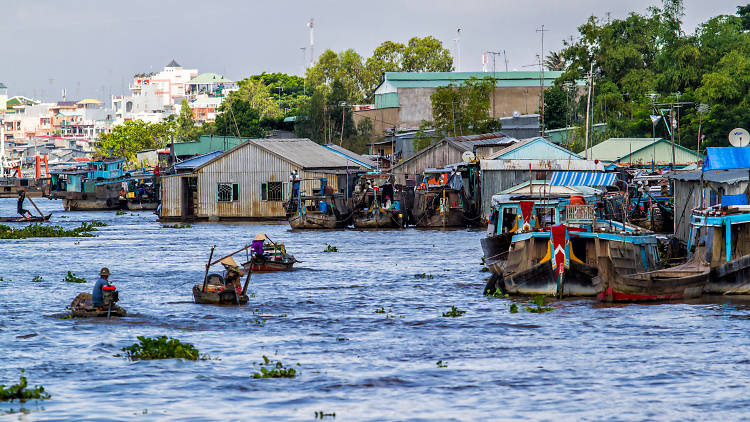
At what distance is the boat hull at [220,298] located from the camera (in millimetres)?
25312

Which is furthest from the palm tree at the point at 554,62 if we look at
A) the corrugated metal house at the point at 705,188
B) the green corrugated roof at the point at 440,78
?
the corrugated metal house at the point at 705,188

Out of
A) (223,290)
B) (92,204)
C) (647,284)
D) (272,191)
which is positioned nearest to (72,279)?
(223,290)

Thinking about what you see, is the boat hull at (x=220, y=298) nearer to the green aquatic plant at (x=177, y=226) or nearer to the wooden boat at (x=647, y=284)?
the wooden boat at (x=647, y=284)

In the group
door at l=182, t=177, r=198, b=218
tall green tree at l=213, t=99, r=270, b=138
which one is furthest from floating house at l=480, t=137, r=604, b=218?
tall green tree at l=213, t=99, r=270, b=138

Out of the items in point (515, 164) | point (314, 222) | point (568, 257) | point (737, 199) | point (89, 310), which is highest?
point (515, 164)

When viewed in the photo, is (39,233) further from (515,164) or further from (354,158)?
(354,158)

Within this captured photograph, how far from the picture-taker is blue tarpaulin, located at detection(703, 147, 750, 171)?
87.4 feet

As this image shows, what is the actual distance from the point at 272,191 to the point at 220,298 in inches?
1416

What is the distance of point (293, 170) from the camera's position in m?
60.2

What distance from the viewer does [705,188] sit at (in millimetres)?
29609

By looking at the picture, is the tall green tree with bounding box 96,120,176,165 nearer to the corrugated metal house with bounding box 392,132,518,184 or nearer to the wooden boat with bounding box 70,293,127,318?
the corrugated metal house with bounding box 392,132,518,184

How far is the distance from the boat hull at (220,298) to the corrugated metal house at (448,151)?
3710 cm

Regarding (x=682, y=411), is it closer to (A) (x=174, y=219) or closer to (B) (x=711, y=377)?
(B) (x=711, y=377)

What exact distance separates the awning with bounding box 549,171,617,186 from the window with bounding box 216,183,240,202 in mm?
31301
